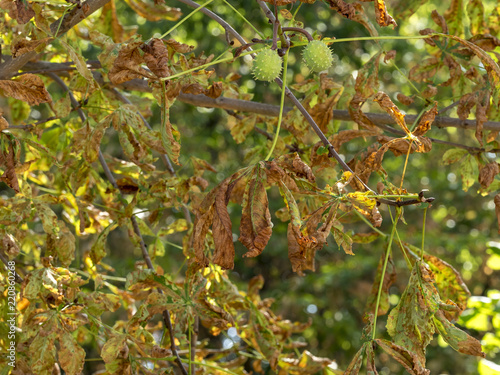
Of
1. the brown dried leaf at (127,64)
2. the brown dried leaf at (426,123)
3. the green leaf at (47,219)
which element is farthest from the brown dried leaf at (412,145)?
the green leaf at (47,219)

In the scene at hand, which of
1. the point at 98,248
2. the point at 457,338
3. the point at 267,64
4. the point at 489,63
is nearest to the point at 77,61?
the point at 267,64

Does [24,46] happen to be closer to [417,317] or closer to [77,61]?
[77,61]

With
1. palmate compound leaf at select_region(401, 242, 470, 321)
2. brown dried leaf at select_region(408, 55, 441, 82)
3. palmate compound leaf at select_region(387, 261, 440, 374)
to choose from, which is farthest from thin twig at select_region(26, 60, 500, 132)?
palmate compound leaf at select_region(387, 261, 440, 374)

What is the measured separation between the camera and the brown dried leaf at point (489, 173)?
1.37 m

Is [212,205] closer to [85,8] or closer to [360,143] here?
[85,8]

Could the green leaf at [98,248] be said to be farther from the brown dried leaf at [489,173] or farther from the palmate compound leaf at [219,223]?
the brown dried leaf at [489,173]

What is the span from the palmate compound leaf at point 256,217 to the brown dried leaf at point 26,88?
52 cm

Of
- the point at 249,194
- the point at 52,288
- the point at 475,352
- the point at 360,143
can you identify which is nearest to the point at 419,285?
the point at 475,352

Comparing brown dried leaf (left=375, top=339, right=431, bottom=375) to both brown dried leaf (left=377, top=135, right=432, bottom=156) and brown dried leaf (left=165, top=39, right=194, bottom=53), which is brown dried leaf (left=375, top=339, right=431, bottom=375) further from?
brown dried leaf (left=165, top=39, right=194, bottom=53)

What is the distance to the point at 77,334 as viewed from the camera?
66.2 inches

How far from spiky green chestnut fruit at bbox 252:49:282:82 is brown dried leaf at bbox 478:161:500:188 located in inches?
27.7

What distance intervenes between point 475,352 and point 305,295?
396 centimetres

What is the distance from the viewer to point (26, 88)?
115 cm

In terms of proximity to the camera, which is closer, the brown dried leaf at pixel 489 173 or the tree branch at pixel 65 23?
the tree branch at pixel 65 23
